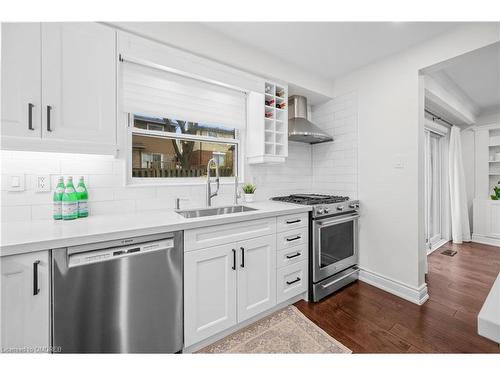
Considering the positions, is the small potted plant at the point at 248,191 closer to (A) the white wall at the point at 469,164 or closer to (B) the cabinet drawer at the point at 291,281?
(B) the cabinet drawer at the point at 291,281

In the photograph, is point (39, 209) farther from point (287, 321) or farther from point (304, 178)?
point (304, 178)

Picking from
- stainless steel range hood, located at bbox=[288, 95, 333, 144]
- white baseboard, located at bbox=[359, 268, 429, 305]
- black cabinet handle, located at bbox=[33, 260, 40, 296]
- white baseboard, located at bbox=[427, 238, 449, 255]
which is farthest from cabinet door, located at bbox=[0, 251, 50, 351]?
white baseboard, located at bbox=[427, 238, 449, 255]

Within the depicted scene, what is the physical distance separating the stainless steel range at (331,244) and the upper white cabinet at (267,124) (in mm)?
600

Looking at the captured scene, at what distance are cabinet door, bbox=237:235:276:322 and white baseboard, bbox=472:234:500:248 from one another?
15.2 ft

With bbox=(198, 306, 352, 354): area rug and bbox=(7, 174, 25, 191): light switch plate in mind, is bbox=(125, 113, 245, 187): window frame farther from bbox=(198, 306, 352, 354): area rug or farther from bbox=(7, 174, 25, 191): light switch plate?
bbox=(198, 306, 352, 354): area rug

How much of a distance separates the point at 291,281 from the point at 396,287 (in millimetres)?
1213

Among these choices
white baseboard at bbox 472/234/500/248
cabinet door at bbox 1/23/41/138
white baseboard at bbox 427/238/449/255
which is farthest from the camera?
white baseboard at bbox 472/234/500/248

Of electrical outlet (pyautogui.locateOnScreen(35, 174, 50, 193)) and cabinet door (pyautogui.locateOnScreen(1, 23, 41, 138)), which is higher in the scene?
cabinet door (pyautogui.locateOnScreen(1, 23, 41, 138))

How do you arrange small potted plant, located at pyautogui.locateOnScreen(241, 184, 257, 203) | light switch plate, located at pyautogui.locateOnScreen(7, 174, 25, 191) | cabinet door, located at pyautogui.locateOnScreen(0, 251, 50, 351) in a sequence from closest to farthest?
cabinet door, located at pyautogui.locateOnScreen(0, 251, 50, 351)
light switch plate, located at pyautogui.locateOnScreen(7, 174, 25, 191)
small potted plant, located at pyautogui.locateOnScreen(241, 184, 257, 203)

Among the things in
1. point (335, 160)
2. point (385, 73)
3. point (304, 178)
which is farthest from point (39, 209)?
point (385, 73)

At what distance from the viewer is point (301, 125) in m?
2.71

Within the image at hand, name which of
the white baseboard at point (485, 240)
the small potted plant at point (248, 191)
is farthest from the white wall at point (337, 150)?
the white baseboard at point (485, 240)

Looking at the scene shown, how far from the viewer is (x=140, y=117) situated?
77.8 inches

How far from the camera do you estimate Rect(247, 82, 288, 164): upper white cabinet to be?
2.37m
